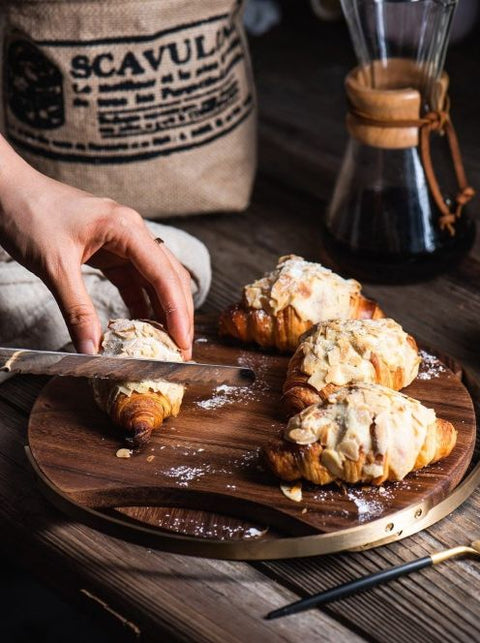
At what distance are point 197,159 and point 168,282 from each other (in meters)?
0.56

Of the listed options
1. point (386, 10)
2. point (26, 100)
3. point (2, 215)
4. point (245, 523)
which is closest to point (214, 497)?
point (245, 523)

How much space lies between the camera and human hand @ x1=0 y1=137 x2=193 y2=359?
3.89 ft

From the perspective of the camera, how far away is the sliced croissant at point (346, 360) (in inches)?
44.4

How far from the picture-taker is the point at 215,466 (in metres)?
1.09

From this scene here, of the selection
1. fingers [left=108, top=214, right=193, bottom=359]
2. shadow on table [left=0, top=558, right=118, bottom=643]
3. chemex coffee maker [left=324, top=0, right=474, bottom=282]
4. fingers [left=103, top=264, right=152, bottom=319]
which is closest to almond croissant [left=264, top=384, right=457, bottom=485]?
fingers [left=108, top=214, right=193, bottom=359]

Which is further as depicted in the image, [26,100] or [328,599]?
[26,100]

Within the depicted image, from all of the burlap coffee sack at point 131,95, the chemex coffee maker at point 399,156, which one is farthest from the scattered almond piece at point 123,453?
the burlap coffee sack at point 131,95

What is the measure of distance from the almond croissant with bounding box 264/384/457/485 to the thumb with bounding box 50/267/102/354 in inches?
10.5

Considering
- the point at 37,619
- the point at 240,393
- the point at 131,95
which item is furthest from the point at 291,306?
the point at 37,619

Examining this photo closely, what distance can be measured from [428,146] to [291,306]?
40 cm

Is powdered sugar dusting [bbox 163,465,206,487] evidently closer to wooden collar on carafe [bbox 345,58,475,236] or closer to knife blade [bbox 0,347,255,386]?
knife blade [bbox 0,347,255,386]

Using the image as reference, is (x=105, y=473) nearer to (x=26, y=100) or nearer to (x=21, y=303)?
(x=21, y=303)

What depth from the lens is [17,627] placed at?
168 cm

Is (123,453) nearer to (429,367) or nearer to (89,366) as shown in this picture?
(89,366)
